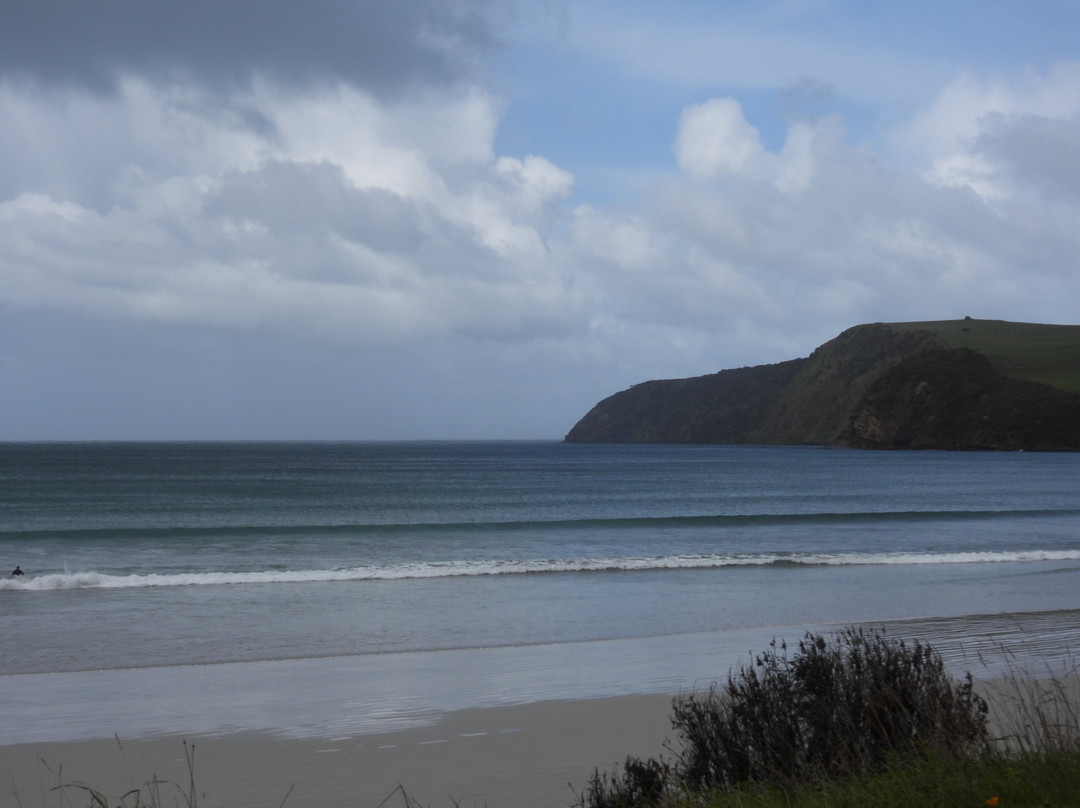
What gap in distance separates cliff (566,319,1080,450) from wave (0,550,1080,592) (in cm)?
9566

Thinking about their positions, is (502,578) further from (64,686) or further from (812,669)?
(812,669)

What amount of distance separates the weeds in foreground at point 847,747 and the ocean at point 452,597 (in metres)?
4.05

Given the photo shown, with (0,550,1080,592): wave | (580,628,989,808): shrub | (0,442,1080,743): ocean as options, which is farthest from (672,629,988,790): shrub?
(0,550,1080,592): wave

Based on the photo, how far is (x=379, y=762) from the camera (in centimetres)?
733

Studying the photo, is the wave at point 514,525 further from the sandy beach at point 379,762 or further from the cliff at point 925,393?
the cliff at point 925,393

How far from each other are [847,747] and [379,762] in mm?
3810

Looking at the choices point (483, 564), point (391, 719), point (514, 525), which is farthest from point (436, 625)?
point (514, 525)

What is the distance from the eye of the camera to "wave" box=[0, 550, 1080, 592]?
20.2 meters

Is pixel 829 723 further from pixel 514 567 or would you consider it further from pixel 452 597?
pixel 514 567

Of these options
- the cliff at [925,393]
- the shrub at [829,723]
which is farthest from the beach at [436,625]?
the cliff at [925,393]

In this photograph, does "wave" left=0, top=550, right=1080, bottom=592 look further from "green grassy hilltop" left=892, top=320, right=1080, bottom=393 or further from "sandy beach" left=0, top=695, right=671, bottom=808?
"green grassy hilltop" left=892, top=320, right=1080, bottom=393

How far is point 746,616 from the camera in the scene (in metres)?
15.1

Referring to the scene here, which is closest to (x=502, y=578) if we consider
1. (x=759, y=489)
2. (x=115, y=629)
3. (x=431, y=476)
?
(x=115, y=629)

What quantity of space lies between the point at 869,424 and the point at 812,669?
126956 millimetres
